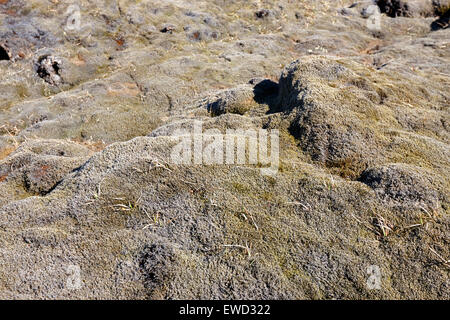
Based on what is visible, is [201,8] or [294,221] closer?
[294,221]

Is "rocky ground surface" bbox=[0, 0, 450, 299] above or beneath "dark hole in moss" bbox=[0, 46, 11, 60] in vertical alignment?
above

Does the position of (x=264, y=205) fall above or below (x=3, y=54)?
above

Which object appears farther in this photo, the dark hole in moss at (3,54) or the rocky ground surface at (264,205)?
the dark hole in moss at (3,54)

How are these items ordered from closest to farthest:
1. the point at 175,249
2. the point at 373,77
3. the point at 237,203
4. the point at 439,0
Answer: the point at 175,249 → the point at 237,203 → the point at 373,77 → the point at 439,0

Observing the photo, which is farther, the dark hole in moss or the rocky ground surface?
the dark hole in moss

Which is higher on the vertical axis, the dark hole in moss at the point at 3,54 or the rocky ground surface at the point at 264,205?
the rocky ground surface at the point at 264,205

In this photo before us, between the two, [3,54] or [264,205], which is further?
[3,54]

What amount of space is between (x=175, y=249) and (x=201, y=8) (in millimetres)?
36418

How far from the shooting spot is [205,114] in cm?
1527

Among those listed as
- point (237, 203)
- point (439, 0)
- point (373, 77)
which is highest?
point (439, 0)
